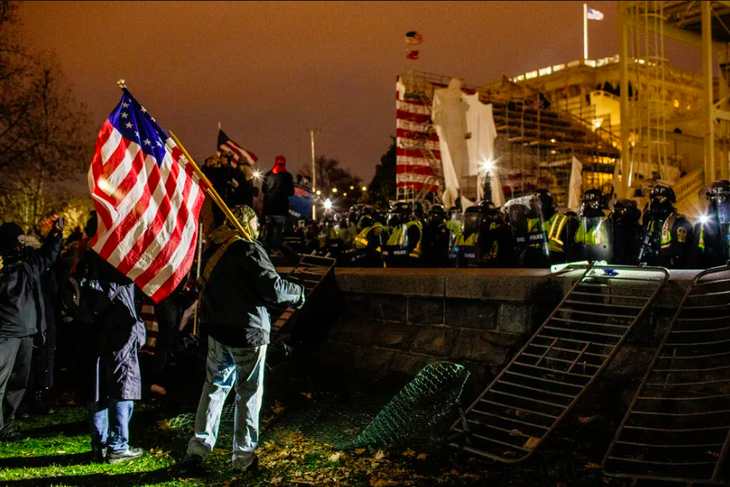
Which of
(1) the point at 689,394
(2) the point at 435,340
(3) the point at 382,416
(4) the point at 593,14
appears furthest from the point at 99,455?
(4) the point at 593,14

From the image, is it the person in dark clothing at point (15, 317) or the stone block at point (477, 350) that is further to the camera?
the stone block at point (477, 350)

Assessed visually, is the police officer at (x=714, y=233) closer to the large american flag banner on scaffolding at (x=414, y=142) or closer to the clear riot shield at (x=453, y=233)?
the clear riot shield at (x=453, y=233)

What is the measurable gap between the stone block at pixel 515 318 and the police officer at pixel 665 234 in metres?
3.19

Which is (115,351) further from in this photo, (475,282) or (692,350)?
(692,350)

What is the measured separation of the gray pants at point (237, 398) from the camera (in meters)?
5.54

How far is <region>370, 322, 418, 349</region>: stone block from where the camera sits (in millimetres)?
8258

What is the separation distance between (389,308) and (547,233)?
120 inches

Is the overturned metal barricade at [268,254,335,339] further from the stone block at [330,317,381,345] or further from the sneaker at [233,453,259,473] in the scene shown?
the sneaker at [233,453,259,473]

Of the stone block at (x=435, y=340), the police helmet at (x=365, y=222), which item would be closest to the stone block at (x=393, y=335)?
the stone block at (x=435, y=340)

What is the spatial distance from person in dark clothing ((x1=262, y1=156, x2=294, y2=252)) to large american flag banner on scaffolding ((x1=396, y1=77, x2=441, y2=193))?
1819 cm

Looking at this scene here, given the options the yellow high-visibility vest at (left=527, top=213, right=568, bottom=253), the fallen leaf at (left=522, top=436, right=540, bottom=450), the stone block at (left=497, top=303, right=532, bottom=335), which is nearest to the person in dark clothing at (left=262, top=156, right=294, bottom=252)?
the yellow high-visibility vest at (left=527, top=213, right=568, bottom=253)

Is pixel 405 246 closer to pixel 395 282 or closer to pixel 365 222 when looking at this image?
pixel 365 222

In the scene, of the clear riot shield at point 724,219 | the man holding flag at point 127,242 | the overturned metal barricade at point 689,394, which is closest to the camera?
the overturned metal barricade at point 689,394

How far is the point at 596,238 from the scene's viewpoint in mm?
9406
